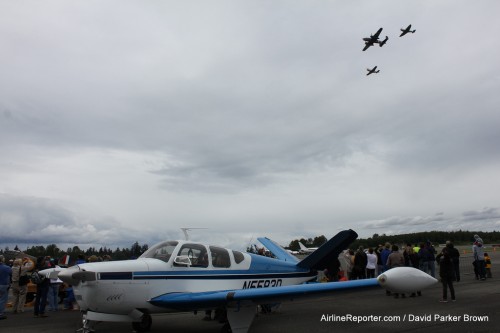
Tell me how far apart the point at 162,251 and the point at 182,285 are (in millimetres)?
920

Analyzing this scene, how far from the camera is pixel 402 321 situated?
892 centimetres

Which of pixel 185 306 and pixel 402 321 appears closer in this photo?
pixel 185 306

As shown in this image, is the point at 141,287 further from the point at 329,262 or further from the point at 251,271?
the point at 329,262

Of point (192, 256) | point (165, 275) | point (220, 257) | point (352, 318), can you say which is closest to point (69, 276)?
point (165, 275)

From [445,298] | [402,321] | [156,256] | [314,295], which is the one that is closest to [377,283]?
[314,295]

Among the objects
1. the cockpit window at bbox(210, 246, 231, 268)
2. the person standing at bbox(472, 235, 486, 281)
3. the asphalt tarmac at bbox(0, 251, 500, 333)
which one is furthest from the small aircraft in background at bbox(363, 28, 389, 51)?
the cockpit window at bbox(210, 246, 231, 268)

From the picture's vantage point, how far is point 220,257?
932 cm

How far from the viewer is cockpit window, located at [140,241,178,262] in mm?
8559

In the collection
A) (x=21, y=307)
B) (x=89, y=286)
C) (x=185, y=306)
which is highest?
(x=89, y=286)

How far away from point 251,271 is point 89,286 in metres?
4.06

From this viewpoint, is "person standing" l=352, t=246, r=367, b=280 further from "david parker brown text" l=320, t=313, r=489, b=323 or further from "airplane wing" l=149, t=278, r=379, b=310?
"airplane wing" l=149, t=278, r=379, b=310

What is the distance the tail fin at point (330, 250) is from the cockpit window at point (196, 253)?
11.5 ft

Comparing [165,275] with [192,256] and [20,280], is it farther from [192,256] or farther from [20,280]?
[20,280]

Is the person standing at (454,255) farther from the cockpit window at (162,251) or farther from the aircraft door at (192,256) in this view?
the cockpit window at (162,251)
